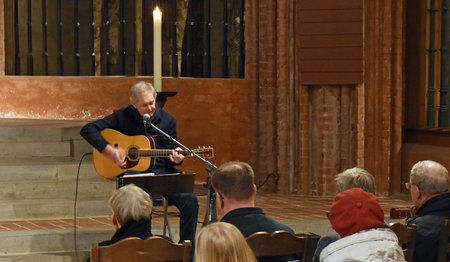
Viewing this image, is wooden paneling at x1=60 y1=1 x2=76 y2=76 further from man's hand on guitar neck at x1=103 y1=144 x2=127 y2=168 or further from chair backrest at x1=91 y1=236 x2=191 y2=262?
chair backrest at x1=91 y1=236 x2=191 y2=262

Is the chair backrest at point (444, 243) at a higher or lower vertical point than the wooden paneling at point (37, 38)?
lower

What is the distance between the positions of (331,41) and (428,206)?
14.0 ft

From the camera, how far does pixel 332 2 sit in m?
8.52

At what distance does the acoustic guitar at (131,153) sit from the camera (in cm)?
593

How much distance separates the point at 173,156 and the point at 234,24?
406 centimetres

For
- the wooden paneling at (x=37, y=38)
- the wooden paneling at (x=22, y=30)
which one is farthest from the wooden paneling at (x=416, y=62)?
the wooden paneling at (x=22, y=30)

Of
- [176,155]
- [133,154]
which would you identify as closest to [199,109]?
[133,154]

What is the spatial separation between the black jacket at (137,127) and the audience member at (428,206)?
2.13 meters

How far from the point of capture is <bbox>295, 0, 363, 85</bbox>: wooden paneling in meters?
8.52

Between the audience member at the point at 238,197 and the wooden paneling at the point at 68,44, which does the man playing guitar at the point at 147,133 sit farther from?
the wooden paneling at the point at 68,44

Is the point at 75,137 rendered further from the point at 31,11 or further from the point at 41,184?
the point at 31,11

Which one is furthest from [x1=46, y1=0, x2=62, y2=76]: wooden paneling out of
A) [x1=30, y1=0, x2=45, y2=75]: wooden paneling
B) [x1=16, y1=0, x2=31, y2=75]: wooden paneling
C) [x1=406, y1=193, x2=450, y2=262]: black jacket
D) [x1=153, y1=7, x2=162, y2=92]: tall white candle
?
[x1=406, y1=193, x2=450, y2=262]: black jacket

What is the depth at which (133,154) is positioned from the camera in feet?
19.7

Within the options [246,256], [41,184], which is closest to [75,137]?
[41,184]
